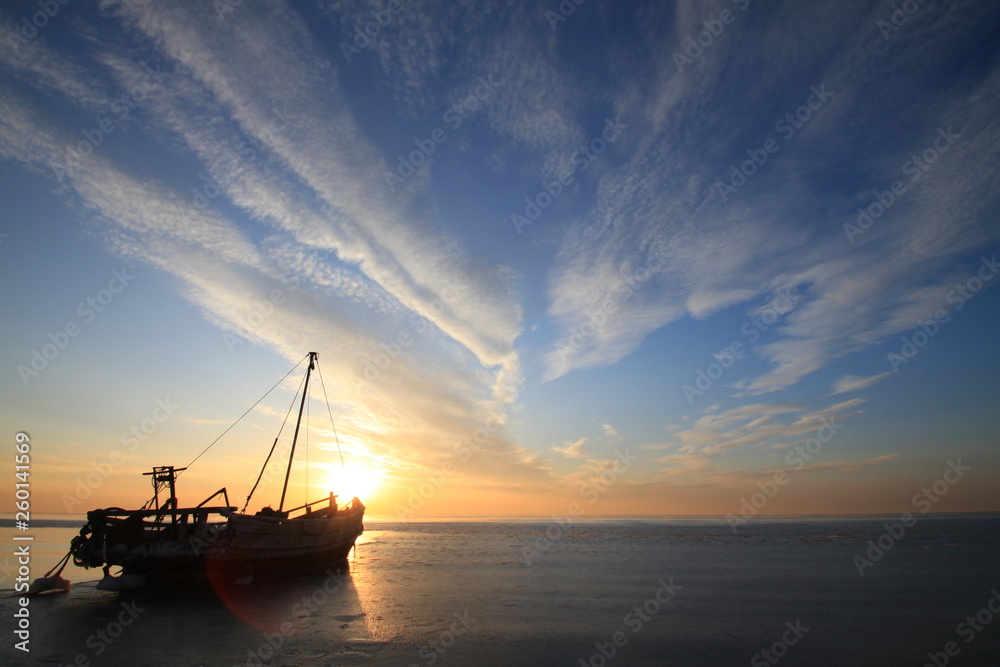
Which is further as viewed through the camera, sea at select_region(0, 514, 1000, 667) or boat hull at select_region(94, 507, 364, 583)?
boat hull at select_region(94, 507, 364, 583)

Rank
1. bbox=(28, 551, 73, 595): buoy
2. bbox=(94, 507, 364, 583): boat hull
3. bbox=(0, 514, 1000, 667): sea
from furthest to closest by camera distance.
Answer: bbox=(94, 507, 364, 583): boat hull, bbox=(28, 551, 73, 595): buoy, bbox=(0, 514, 1000, 667): sea

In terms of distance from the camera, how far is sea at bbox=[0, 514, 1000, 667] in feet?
38.8

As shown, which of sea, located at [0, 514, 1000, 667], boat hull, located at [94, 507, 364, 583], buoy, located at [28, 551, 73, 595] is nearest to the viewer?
sea, located at [0, 514, 1000, 667]

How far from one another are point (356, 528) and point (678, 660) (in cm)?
3240

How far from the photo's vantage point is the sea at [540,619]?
11.8 metres

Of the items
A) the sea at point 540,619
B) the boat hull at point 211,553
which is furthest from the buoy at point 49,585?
the boat hull at point 211,553

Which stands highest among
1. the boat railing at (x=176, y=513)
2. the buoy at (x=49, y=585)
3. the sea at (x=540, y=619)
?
the boat railing at (x=176, y=513)

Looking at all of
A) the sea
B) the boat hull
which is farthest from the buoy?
the boat hull

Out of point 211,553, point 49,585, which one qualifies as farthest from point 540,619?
point 49,585

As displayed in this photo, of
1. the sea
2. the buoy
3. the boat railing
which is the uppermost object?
the boat railing

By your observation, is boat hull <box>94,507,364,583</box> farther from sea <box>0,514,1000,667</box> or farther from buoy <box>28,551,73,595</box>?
buoy <box>28,551,73,595</box>

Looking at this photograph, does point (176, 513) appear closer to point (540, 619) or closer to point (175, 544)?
point (175, 544)

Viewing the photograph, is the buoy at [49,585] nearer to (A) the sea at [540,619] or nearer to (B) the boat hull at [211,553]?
(A) the sea at [540,619]

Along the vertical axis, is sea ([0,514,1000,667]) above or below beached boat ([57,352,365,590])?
below
